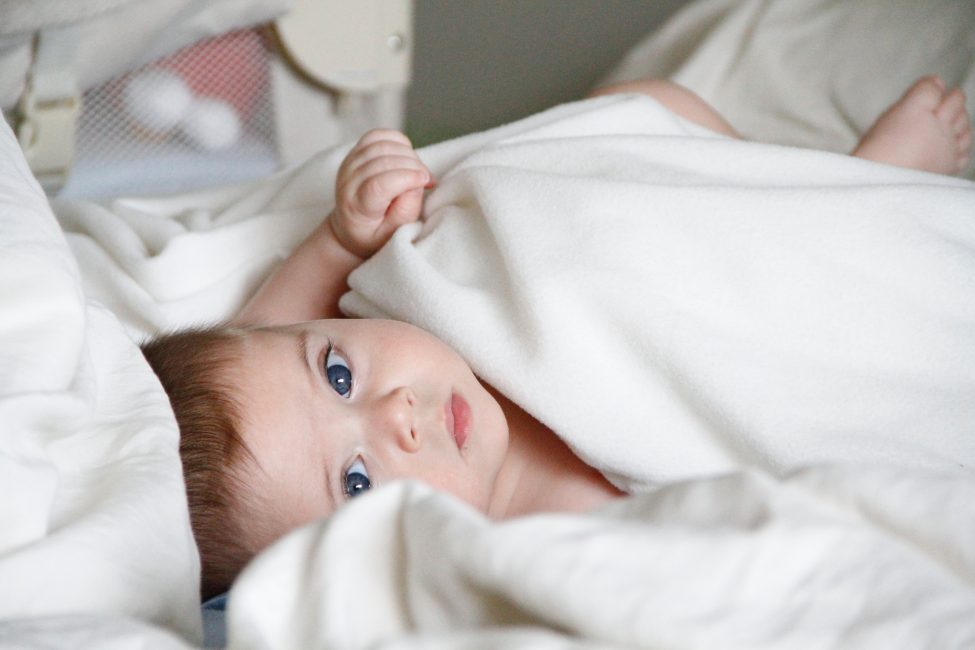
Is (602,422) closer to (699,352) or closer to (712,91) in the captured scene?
(699,352)

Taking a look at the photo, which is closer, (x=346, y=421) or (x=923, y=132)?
(x=346, y=421)

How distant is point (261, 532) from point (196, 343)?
178 millimetres

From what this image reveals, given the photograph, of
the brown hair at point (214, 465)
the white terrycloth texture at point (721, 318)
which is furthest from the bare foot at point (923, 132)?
the brown hair at point (214, 465)

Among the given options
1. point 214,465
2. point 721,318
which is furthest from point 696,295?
point 214,465

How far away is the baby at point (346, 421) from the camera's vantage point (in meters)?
0.76

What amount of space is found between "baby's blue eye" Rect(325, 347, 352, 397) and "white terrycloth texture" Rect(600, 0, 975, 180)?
0.75 m

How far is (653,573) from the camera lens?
37 centimetres

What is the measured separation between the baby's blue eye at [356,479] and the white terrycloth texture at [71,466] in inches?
7.0

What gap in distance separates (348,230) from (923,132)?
643mm

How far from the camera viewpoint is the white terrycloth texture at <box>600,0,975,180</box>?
1.30 m

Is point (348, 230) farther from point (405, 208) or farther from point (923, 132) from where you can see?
point (923, 132)

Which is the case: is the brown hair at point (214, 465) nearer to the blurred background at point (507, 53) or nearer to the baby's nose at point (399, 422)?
the baby's nose at point (399, 422)

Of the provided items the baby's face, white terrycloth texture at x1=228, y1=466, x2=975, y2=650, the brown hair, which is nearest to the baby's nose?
the baby's face

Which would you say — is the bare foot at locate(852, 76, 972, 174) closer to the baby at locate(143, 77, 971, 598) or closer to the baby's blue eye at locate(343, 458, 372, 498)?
the baby at locate(143, 77, 971, 598)
